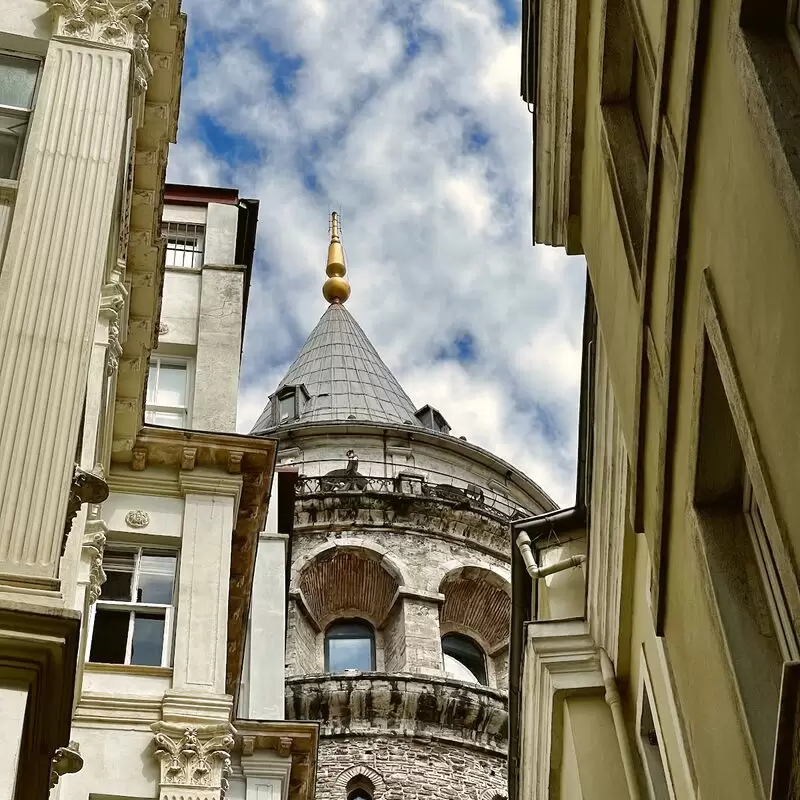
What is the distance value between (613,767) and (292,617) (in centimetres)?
2903

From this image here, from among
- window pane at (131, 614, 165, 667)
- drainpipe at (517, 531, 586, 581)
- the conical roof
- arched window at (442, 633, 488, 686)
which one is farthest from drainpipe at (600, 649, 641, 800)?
the conical roof

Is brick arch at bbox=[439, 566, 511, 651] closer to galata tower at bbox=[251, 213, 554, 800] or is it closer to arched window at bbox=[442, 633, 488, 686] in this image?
galata tower at bbox=[251, 213, 554, 800]

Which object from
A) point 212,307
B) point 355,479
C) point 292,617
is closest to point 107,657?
point 212,307

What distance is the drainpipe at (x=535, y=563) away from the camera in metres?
14.6

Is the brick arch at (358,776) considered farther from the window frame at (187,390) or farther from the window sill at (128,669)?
the window sill at (128,669)

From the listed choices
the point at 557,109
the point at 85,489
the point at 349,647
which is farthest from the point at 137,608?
the point at 349,647

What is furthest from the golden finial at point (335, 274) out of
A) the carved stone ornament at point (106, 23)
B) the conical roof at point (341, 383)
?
the carved stone ornament at point (106, 23)

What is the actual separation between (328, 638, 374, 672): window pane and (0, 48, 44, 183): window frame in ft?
100

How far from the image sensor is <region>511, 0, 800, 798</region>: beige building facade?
630 centimetres

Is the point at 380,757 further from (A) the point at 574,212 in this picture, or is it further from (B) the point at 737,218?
(B) the point at 737,218

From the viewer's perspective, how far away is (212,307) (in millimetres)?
24141

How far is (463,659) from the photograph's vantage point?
4231cm

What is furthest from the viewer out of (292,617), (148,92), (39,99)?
(292,617)

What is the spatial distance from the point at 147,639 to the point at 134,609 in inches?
15.9
